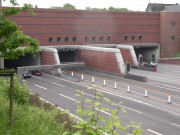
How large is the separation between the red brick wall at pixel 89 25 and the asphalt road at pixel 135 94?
348 inches

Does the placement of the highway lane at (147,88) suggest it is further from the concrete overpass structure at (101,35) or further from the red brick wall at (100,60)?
the concrete overpass structure at (101,35)

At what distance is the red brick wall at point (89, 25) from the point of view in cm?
5141

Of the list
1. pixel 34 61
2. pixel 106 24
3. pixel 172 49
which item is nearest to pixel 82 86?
pixel 34 61

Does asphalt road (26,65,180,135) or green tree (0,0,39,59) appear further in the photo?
asphalt road (26,65,180,135)

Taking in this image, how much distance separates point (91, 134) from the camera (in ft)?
15.6

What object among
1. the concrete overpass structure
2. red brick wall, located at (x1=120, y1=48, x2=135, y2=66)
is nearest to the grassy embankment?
the concrete overpass structure

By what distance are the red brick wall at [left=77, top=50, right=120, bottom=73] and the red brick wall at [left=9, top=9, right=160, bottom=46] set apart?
Result: 460 cm

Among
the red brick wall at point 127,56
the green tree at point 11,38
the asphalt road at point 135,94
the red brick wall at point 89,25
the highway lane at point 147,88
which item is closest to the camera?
the green tree at point 11,38

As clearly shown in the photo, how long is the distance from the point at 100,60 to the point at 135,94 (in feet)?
57.0

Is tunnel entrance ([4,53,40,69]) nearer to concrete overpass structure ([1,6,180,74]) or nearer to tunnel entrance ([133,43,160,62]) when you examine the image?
concrete overpass structure ([1,6,180,74])

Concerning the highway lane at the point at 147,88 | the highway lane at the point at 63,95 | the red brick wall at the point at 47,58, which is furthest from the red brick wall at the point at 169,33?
the highway lane at the point at 63,95

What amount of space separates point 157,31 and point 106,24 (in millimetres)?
12051

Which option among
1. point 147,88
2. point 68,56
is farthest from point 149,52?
point 147,88

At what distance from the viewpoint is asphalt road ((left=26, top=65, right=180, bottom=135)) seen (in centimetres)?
2325
